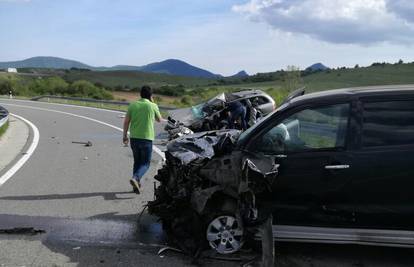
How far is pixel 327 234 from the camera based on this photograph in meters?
5.66

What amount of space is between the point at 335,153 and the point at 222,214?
136 centimetres

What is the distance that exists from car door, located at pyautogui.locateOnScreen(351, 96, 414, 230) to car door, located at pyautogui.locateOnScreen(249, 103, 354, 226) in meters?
0.14

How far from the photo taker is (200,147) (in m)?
6.56

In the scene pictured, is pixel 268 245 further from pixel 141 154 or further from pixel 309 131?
pixel 141 154

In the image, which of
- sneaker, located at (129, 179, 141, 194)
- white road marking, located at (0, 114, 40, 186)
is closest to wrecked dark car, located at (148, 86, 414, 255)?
sneaker, located at (129, 179, 141, 194)

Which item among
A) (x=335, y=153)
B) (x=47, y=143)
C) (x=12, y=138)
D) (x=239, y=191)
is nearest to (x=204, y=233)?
(x=239, y=191)

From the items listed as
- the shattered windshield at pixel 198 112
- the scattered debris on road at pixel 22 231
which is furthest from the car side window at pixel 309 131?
the shattered windshield at pixel 198 112

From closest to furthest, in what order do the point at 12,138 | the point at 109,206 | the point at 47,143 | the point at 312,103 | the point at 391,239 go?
the point at 391,239 → the point at 312,103 → the point at 109,206 → the point at 47,143 → the point at 12,138

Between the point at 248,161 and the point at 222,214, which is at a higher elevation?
the point at 248,161

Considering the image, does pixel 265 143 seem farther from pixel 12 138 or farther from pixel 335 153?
pixel 12 138

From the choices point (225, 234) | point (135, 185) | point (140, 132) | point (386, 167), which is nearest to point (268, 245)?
point (225, 234)

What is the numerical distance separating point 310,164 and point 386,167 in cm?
73

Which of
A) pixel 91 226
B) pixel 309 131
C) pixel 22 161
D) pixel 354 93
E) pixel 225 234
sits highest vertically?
pixel 354 93

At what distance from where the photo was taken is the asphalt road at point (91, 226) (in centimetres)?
589
